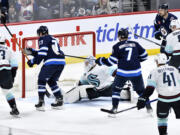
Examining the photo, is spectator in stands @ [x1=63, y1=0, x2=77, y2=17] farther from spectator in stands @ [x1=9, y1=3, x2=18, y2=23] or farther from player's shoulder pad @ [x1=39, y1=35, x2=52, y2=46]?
player's shoulder pad @ [x1=39, y1=35, x2=52, y2=46]

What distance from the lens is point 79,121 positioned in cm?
651

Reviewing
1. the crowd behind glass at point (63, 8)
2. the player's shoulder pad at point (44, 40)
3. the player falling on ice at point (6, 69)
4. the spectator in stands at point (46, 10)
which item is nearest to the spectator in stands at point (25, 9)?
the crowd behind glass at point (63, 8)

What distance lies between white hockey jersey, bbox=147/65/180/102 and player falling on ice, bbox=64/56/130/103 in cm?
208

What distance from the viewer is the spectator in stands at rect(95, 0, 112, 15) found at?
35.2ft

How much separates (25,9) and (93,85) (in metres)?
3.40

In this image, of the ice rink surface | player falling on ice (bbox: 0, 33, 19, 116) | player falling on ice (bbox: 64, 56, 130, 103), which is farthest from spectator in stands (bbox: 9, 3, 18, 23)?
player falling on ice (bbox: 0, 33, 19, 116)

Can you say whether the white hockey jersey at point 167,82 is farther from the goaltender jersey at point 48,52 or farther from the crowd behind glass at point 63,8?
the crowd behind glass at point 63,8

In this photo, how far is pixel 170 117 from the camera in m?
6.59

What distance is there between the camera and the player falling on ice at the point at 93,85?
741 centimetres

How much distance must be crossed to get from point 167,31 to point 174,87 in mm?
2745

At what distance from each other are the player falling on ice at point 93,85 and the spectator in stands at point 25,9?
3.05 metres

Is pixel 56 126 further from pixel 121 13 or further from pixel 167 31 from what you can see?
pixel 121 13

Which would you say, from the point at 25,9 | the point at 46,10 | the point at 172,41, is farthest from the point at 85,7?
the point at 172,41

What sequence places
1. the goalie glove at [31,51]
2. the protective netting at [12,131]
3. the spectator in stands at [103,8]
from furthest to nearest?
the spectator in stands at [103,8] → the goalie glove at [31,51] → the protective netting at [12,131]
